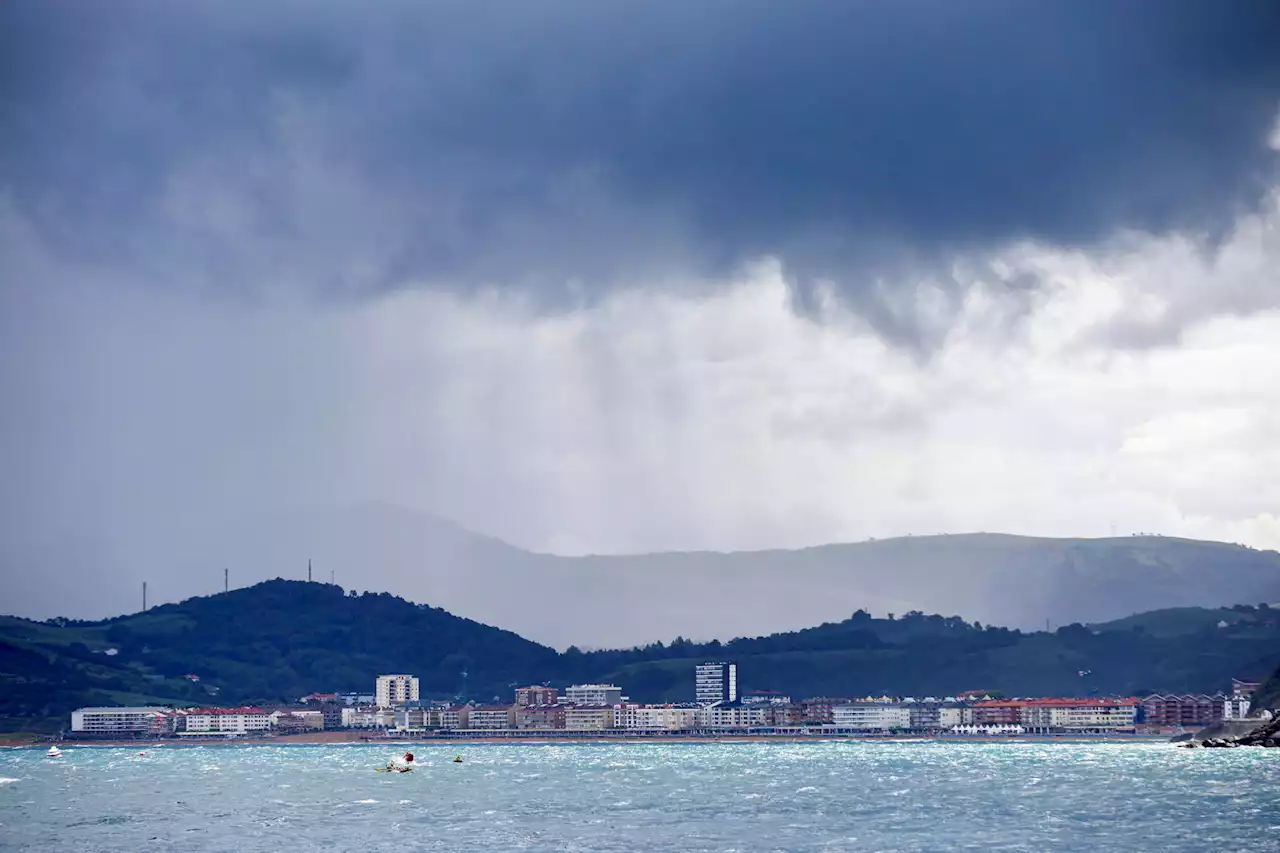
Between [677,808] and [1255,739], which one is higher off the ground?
[677,808]

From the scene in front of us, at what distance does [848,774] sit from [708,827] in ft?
181

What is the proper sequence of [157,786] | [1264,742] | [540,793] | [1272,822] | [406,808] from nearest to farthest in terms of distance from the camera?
[1272,822]
[406,808]
[540,793]
[157,786]
[1264,742]

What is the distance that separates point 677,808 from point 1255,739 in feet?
348

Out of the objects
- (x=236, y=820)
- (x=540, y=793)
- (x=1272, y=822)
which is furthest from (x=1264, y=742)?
(x=236, y=820)

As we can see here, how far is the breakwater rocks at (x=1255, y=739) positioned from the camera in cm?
17250

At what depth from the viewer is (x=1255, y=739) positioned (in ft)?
585

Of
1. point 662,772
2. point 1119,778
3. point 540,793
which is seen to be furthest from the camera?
point 662,772

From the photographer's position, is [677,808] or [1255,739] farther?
[1255,739]

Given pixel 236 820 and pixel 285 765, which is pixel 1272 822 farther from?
pixel 285 765

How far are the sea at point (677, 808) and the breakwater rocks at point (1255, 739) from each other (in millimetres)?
23722

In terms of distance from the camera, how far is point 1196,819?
3120 inches

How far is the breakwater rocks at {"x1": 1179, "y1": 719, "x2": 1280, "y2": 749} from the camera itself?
17250 centimetres

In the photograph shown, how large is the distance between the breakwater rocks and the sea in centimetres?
2372

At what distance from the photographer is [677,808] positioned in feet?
299
